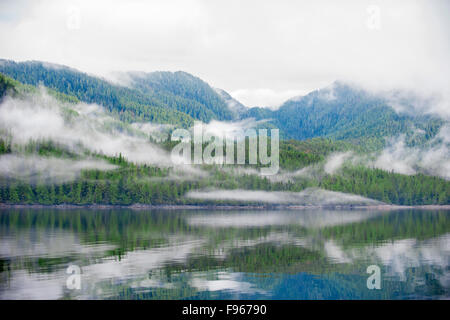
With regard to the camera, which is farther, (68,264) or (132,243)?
(132,243)

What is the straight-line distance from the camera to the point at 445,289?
1854 inches

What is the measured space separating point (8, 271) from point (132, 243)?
89.6 ft

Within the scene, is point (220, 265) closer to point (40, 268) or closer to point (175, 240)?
point (40, 268)

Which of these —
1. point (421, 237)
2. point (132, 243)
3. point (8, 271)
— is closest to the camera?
point (8, 271)

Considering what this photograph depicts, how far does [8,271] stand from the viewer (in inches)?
2074

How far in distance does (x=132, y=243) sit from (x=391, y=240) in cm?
4309
